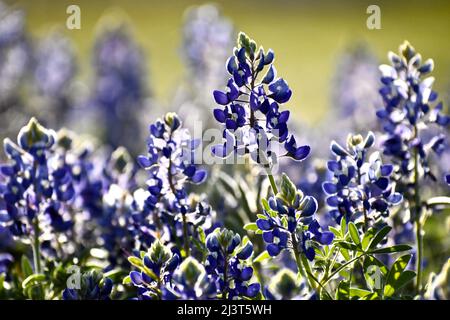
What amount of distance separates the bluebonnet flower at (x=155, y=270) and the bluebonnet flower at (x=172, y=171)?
0.16 metres

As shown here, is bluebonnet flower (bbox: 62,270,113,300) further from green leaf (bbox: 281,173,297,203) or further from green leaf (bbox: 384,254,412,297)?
green leaf (bbox: 384,254,412,297)

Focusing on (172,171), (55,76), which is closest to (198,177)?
(172,171)

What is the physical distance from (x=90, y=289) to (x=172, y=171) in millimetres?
365

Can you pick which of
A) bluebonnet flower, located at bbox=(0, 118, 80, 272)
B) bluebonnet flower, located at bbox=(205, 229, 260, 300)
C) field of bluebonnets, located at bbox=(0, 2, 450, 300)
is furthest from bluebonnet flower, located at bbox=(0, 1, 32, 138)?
bluebonnet flower, located at bbox=(205, 229, 260, 300)

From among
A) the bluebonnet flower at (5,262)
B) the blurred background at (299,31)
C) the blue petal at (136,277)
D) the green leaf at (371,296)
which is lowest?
the green leaf at (371,296)

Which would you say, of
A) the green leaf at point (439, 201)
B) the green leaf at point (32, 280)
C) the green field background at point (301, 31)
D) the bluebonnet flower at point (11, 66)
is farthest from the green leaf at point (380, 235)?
the green field background at point (301, 31)

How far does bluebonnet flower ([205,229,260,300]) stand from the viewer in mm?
1692

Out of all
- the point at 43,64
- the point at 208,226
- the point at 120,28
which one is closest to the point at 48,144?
the point at 208,226

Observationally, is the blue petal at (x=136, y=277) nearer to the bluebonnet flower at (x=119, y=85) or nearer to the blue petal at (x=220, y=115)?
the blue petal at (x=220, y=115)

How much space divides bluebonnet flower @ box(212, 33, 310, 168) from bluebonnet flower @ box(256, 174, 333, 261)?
0.32ft

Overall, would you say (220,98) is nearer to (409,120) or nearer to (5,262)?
(409,120)

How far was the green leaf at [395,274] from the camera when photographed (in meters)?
1.79

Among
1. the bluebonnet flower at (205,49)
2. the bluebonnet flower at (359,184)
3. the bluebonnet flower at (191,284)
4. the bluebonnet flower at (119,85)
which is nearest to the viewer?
the bluebonnet flower at (191,284)

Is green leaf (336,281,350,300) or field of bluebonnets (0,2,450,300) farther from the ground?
field of bluebonnets (0,2,450,300)
